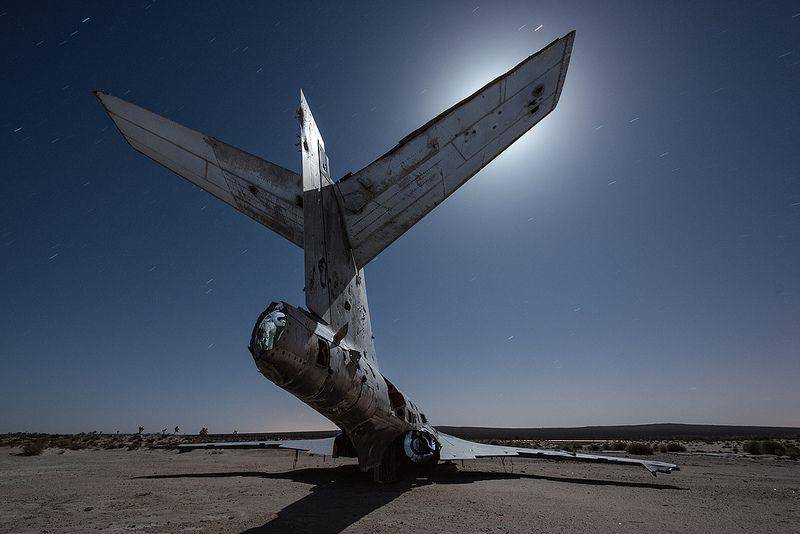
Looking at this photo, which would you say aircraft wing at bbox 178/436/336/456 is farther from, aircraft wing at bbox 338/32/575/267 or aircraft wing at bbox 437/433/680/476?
aircraft wing at bbox 338/32/575/267

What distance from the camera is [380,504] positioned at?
7039 mm

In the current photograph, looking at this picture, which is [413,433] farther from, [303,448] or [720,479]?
[720,479]

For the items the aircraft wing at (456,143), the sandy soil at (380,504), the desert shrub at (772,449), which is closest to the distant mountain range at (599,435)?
the desert shrub at (772,449)

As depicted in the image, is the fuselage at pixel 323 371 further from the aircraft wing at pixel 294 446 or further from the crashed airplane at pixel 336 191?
the aircraft wing at pixel 294 446

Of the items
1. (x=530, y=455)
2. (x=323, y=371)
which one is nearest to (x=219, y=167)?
(x=323, y=371)

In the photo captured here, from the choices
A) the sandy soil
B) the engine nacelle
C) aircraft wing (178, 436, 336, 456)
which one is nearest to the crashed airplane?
the sandy soil

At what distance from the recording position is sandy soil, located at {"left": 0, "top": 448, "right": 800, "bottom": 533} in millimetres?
5609

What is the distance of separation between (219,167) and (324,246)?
178cm

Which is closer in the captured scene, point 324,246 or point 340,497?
point 324,246

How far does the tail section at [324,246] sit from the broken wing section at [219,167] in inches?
18.3

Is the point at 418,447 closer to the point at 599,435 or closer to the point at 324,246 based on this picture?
the point at 324,246

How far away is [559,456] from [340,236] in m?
10.1

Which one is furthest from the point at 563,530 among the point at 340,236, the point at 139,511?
the point at 139,511

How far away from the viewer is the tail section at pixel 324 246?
4.52 m
